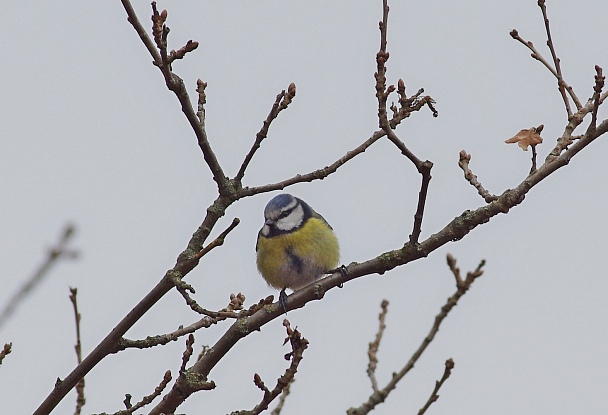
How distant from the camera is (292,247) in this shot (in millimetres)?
6328

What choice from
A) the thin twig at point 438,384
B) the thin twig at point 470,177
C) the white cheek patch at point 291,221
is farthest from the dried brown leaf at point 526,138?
the white cheek patch at point 291,221

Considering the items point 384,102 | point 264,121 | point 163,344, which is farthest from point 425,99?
point 163,344

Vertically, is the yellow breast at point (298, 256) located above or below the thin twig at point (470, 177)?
above

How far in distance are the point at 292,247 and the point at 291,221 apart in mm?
303

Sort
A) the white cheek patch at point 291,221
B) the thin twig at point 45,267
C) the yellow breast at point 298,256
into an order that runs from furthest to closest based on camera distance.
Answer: the white cheek patch at point 291,221 < the yellow breast at point 298,256 < the thin twig at point 45,267

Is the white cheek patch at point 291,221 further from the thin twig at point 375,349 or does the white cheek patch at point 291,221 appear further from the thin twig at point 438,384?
the thin twig at point 438,384

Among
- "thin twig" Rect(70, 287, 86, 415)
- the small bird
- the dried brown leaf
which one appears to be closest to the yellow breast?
the small bird

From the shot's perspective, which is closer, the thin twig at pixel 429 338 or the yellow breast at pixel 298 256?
the thin twig at pixel 429 338

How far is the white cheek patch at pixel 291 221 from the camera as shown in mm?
6492

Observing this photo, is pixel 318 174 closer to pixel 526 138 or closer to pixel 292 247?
pixel 526 138

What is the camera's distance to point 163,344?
327 cm

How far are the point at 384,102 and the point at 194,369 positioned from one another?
1396 mm

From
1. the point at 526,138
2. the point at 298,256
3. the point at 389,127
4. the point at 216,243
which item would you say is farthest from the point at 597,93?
the point at 298,256

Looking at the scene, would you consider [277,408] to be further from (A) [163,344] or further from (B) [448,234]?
(B) [448,234]
